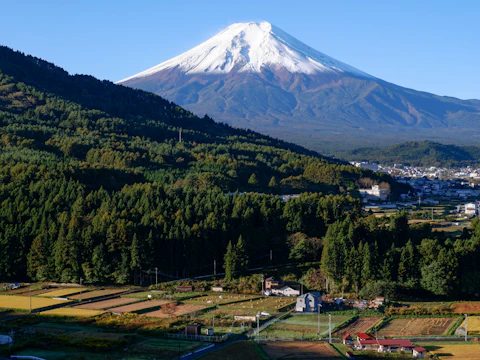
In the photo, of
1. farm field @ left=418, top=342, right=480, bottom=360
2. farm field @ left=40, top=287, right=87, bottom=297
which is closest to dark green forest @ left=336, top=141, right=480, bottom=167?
farm field @ left=40, top=287, right=87, bottom=297

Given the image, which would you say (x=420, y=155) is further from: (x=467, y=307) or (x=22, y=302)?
(x=22, y=302)

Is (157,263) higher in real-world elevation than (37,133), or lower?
lower

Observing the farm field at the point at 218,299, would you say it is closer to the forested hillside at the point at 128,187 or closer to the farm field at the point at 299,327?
the farm field at the point at 299,327

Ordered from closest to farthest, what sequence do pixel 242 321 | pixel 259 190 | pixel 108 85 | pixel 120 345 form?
pixel 120 345
pixel 242 321
pixel 259 190
pixel 108 85

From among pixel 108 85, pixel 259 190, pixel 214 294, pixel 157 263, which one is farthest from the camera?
pixel 108 85

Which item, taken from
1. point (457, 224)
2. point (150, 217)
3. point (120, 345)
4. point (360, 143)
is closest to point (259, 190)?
point (457, 224)

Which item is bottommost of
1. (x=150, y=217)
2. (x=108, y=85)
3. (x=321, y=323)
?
(x=321, y=323)

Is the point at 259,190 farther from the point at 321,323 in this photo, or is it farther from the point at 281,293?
the point at 321,323
